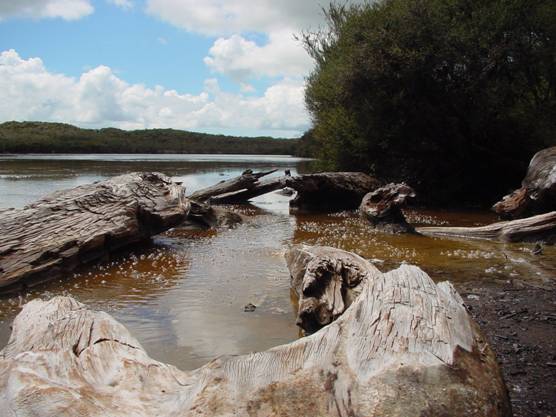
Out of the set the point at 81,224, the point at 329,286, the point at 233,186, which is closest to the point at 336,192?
the point at 233,186

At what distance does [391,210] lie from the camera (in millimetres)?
13578

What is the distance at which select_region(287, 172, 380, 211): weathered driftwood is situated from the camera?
18.2m

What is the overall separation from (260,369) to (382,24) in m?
18.6

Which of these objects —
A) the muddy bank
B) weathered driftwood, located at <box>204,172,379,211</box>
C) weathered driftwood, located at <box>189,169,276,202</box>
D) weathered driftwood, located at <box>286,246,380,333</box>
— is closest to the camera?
the muddy bank

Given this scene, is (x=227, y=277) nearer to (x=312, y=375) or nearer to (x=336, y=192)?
(x=312, y=375)

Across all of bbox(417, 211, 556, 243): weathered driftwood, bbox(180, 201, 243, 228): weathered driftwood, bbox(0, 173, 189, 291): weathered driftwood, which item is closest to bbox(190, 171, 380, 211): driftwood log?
bbox(180, 201, 243, 228): weathered driftwood

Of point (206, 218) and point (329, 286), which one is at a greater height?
point (329, 286)

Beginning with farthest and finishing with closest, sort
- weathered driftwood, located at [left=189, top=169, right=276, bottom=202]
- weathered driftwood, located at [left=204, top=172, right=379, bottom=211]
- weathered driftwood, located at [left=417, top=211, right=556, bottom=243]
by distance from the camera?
weathered driftwood, located at [left=189, top=169, right=276, bottom=202] → weathered driftwood, located at [left=204, top=172, right=379, bottom=211] → weathered driftwood, located at [left=417, top=211, right=556, bottom=243]

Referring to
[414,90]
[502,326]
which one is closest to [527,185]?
[414,90]

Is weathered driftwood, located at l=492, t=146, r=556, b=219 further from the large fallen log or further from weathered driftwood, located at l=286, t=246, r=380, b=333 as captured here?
the large fallen log

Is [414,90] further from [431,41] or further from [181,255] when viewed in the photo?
[181,255]

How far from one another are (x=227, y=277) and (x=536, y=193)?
8294 mm

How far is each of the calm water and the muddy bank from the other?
36.7 inches

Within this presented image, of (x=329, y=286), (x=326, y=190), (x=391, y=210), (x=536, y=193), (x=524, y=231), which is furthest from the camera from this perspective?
(x=326, y=190)
